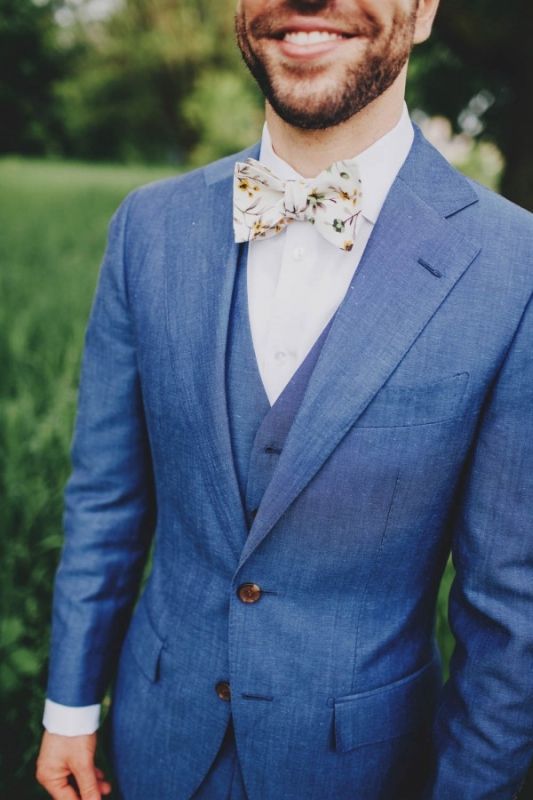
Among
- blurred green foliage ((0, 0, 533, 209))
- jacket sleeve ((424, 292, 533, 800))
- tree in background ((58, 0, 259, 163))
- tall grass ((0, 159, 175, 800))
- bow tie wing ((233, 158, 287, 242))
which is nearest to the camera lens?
jacket sleeve ((424, 292, 533, 800))

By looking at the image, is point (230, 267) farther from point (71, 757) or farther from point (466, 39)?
point (466, 39)

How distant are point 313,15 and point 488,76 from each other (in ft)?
11.6

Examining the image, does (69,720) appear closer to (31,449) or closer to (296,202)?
(296,202)

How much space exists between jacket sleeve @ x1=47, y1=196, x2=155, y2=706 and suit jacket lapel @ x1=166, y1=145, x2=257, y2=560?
0.52 ft

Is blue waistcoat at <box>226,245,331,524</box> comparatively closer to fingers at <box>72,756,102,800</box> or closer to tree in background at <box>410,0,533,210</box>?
fingers at <box>72,756,102,800</box>

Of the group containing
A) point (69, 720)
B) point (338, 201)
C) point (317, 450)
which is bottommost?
point (69, 720)

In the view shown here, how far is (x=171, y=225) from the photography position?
1.30 meters

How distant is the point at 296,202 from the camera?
118cm

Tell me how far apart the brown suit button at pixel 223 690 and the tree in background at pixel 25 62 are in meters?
5.32

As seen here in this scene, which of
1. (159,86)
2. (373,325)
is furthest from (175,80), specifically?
(373,325)

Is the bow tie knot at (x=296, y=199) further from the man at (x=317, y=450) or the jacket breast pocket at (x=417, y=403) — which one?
the jacket breast pocket at (x=417, y=403)

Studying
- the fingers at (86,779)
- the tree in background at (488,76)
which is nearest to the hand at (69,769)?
the fingers at (86,779)

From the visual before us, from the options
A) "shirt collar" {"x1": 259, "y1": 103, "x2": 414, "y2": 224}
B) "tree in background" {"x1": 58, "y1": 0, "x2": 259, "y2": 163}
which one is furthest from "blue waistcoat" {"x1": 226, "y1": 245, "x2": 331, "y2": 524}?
"tree in background" {"x1": 58, "y1": 0, "x2": 259, "y2": 163}

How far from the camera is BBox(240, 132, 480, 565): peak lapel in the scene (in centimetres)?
109
